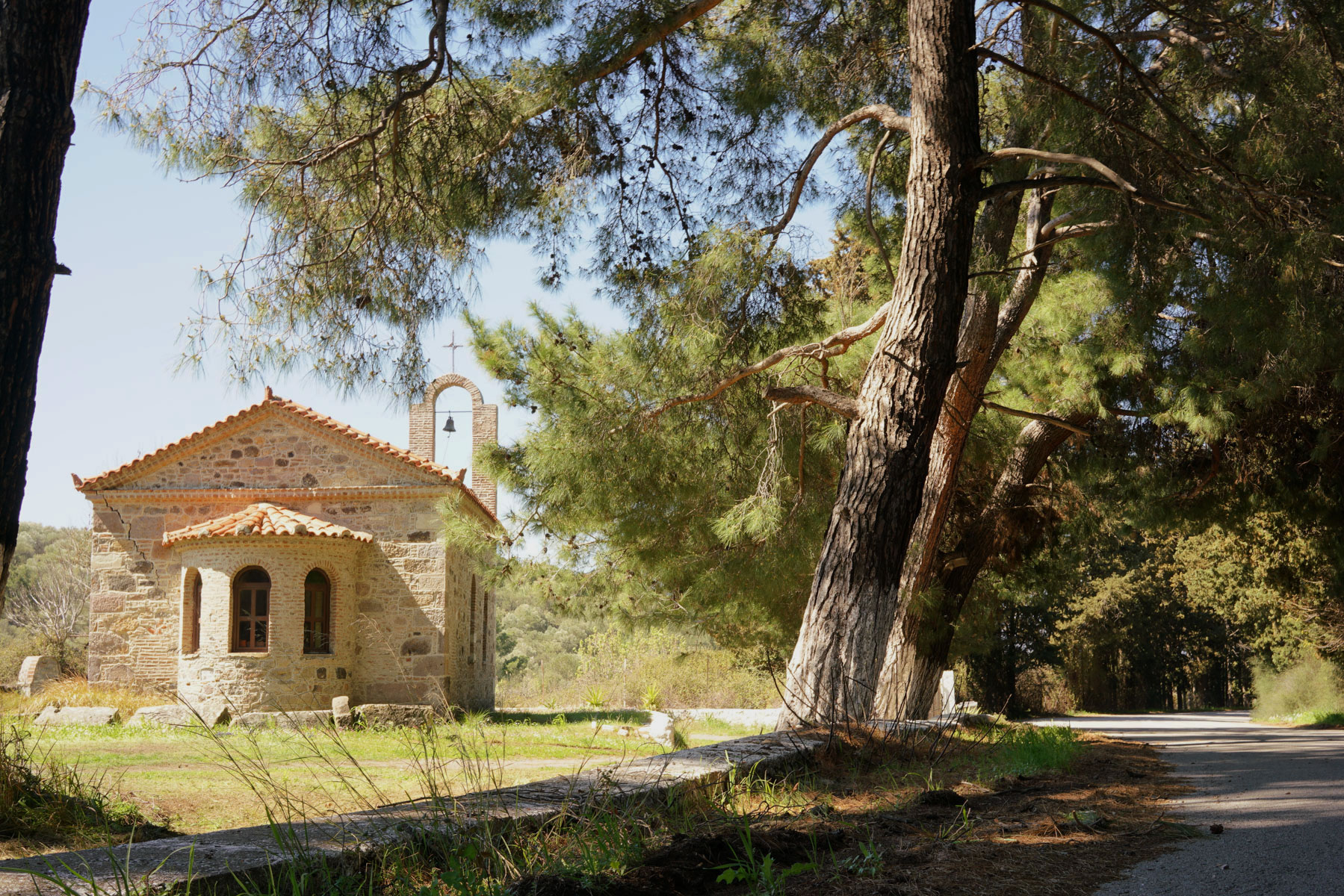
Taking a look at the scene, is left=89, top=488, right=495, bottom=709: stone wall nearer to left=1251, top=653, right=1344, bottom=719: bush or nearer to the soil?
the soil

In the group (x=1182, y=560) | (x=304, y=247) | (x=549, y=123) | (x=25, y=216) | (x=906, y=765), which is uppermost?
(x=549, y=123)

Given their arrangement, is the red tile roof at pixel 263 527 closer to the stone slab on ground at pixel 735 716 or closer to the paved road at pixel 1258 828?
the stone slab on ground at pixel 735 716

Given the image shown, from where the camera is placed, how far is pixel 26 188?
4.04 metres

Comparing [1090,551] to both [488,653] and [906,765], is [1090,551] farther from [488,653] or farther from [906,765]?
[906,765]

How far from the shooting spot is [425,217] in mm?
7047

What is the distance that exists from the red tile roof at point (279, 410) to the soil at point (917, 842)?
1211 centimetres

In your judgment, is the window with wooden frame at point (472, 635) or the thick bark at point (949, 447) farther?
the window with wooden frame at point (472, 635)

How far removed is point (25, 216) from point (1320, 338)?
23.5ft

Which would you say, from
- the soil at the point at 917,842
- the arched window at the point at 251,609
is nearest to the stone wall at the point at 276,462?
the arched window at the point at 251,609

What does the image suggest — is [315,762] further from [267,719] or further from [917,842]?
[917,842]

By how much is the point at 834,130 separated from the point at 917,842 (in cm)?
521

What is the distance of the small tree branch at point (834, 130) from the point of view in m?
6.44

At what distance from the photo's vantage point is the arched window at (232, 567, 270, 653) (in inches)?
555

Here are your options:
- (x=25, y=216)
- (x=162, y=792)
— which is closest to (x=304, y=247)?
(x=25, y=216)
